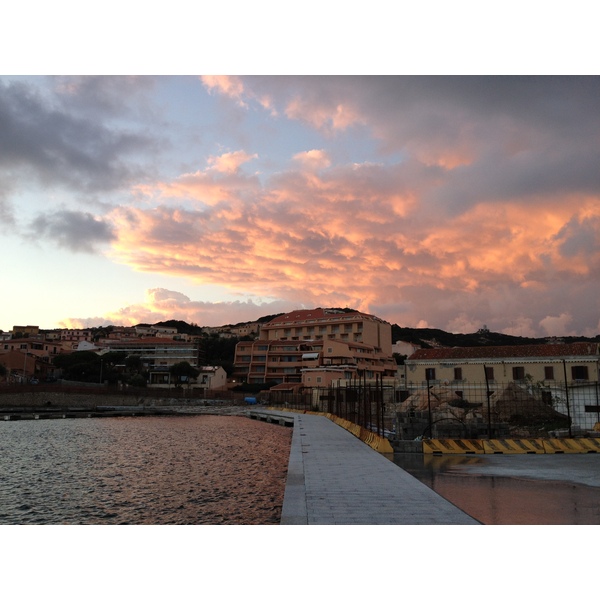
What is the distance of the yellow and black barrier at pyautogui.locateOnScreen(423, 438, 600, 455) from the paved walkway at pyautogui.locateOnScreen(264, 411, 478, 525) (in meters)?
4.20

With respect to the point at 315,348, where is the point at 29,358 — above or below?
below

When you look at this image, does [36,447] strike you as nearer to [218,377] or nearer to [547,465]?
[547,465]

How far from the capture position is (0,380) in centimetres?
7425

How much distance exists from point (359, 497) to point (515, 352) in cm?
4062

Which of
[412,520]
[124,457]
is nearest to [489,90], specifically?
[412,520]

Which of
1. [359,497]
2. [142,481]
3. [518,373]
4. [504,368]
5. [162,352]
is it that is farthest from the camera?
[162,352]

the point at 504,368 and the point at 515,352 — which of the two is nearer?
the point at 504,368

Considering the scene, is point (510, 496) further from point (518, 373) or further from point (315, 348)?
point (315, 348)

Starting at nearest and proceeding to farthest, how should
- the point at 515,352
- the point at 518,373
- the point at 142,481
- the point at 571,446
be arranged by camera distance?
the point at 142,481
the point at 571,446
the point at 518,373
the point at 515,352

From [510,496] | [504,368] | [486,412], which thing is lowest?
[510,496]

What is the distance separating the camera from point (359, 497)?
8406 mm

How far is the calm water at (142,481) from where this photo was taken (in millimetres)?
11797

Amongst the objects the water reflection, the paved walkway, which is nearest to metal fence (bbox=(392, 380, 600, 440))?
the water reflection

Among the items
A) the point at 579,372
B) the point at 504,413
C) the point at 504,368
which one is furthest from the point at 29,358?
the point at 579,372
